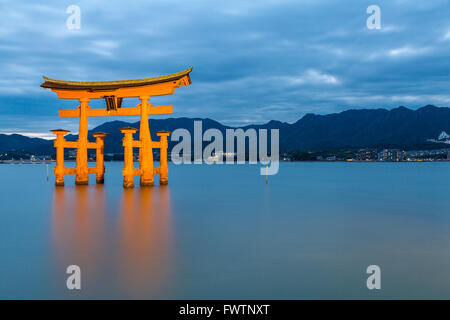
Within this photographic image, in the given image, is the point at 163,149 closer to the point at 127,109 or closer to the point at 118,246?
the point at 127,109

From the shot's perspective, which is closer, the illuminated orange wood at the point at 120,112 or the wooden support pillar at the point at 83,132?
the illuminated orange wood at the point at 120,112

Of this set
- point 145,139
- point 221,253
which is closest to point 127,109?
point 145,139

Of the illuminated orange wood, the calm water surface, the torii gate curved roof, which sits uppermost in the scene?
the torii gate curved roof

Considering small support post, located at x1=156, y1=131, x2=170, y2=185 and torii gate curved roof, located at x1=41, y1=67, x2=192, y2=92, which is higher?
torii gate curved roof, located at x1=41, y1=67, x2=192, y2=92

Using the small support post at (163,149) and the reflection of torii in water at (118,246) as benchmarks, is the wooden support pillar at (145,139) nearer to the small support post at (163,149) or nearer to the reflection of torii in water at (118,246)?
the small support post at (163,149)

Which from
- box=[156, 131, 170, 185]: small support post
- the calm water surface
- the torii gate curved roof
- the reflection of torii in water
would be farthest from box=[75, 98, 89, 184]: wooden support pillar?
the calm water surface

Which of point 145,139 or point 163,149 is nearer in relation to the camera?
point 145,139

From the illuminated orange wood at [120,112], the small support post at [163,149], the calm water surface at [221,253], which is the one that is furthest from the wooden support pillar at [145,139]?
the calm water surface at [221,253]

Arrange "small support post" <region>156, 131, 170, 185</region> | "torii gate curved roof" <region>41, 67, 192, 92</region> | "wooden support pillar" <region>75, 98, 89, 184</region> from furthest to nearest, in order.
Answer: "small support post" <region>156, 131, 170, 185</region> → "wooden support pillar" <region>75, 98, 89, 184</region> → "torii gate curved roof" <region>41, 67, 192, 92</region>

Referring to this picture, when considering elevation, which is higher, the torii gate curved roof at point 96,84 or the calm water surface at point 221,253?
the torii gate curved roof at point 96,84

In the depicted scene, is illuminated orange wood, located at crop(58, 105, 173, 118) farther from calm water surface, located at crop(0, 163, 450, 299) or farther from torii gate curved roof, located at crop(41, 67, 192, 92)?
calm water surface, located at crop(0, 163, 450, 299)

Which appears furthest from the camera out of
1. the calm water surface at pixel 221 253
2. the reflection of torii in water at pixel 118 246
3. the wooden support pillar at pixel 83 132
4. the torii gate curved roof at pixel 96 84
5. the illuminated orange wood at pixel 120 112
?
the wooden support pillar at pixel 83 132

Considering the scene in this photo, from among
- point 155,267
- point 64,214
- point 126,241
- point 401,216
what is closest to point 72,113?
point 64,214
